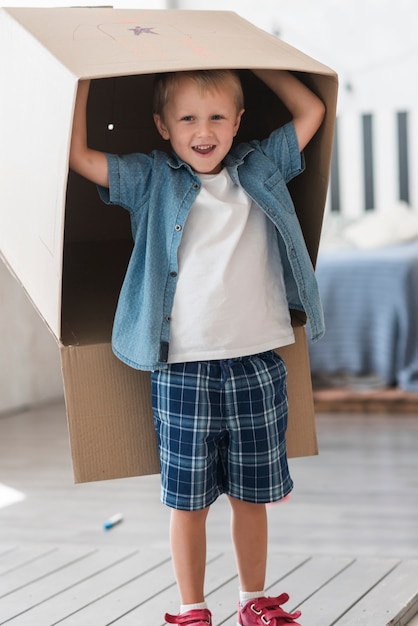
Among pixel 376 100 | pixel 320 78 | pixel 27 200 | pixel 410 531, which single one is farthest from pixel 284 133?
pixel 376 100

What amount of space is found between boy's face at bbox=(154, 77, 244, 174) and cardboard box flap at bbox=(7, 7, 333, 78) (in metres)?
0.07

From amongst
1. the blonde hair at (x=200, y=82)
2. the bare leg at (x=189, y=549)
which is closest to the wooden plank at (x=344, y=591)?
the bare leg at (x=189, y=549)

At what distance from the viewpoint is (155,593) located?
5.67ft

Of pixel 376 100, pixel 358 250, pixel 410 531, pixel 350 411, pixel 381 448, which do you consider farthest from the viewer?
pixel 376 100

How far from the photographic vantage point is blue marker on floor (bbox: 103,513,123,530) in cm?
221

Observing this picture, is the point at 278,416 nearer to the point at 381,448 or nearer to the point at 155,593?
the point at 155,593

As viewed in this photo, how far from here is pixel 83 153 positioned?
133cm

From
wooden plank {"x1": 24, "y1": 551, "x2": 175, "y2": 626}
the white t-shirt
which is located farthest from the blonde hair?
wooden plank {"x1": 24, "y1": 551, "x2": 175, "y2": 626}

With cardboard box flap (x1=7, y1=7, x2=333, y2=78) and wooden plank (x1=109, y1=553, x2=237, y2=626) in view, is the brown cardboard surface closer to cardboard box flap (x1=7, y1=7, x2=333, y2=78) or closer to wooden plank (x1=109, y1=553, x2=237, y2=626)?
wooden plank (x1=109, y1=553, x2=237, y2=626)

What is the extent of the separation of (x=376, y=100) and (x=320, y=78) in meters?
3.40

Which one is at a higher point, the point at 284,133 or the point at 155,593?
the point at 284,133

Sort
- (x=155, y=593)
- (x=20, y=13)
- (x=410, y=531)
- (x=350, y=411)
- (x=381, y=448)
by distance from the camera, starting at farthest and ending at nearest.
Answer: (x=350, y=411) → (x=381, y=448) → (x=410, y=531) → (x=155, y=593) → (x=20, y=13)

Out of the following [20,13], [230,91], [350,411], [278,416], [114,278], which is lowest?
[350,411]

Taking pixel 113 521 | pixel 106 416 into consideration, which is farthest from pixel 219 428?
pixel 113 521
